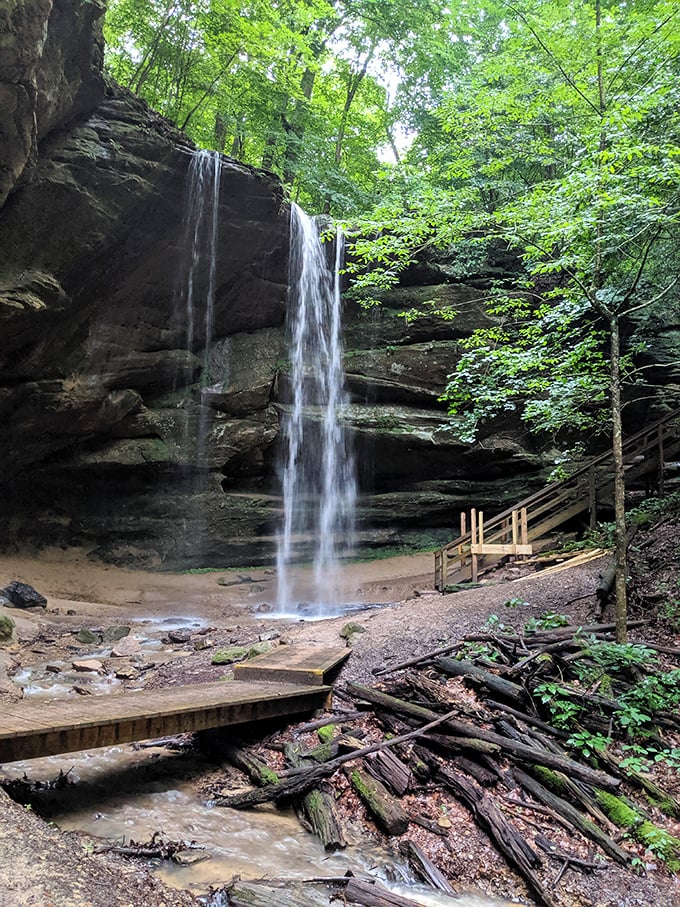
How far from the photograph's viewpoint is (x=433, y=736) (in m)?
4.70

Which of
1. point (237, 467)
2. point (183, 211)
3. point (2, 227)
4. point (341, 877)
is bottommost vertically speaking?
point (341, 877)

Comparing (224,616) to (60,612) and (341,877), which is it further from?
(341,877)

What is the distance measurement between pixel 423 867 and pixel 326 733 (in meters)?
1.68

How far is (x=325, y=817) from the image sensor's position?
13.2ft

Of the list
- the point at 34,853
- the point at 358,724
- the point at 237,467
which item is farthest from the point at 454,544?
the point at 34,853

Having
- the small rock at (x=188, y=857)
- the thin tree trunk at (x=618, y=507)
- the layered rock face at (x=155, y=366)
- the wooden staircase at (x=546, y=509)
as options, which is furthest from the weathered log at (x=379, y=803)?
the layered rock face at (x=155, y=366)

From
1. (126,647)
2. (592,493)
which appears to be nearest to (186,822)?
(126,647)

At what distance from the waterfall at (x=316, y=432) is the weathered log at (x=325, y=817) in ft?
43.5

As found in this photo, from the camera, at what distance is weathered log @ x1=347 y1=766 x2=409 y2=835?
12.9 ft

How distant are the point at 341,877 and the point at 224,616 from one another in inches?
419

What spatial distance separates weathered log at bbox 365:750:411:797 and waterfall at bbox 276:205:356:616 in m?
13.0

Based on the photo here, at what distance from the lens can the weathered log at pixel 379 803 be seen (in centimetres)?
395

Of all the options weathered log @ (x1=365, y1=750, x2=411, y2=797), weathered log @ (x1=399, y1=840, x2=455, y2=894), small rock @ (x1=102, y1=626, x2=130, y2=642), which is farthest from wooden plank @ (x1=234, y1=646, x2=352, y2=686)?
small rock @ (x1=102, y1=626, x2=130, y2=642)

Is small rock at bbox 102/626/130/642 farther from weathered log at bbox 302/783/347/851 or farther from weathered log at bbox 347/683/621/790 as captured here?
weathered log at bbox 302/783/347/851
